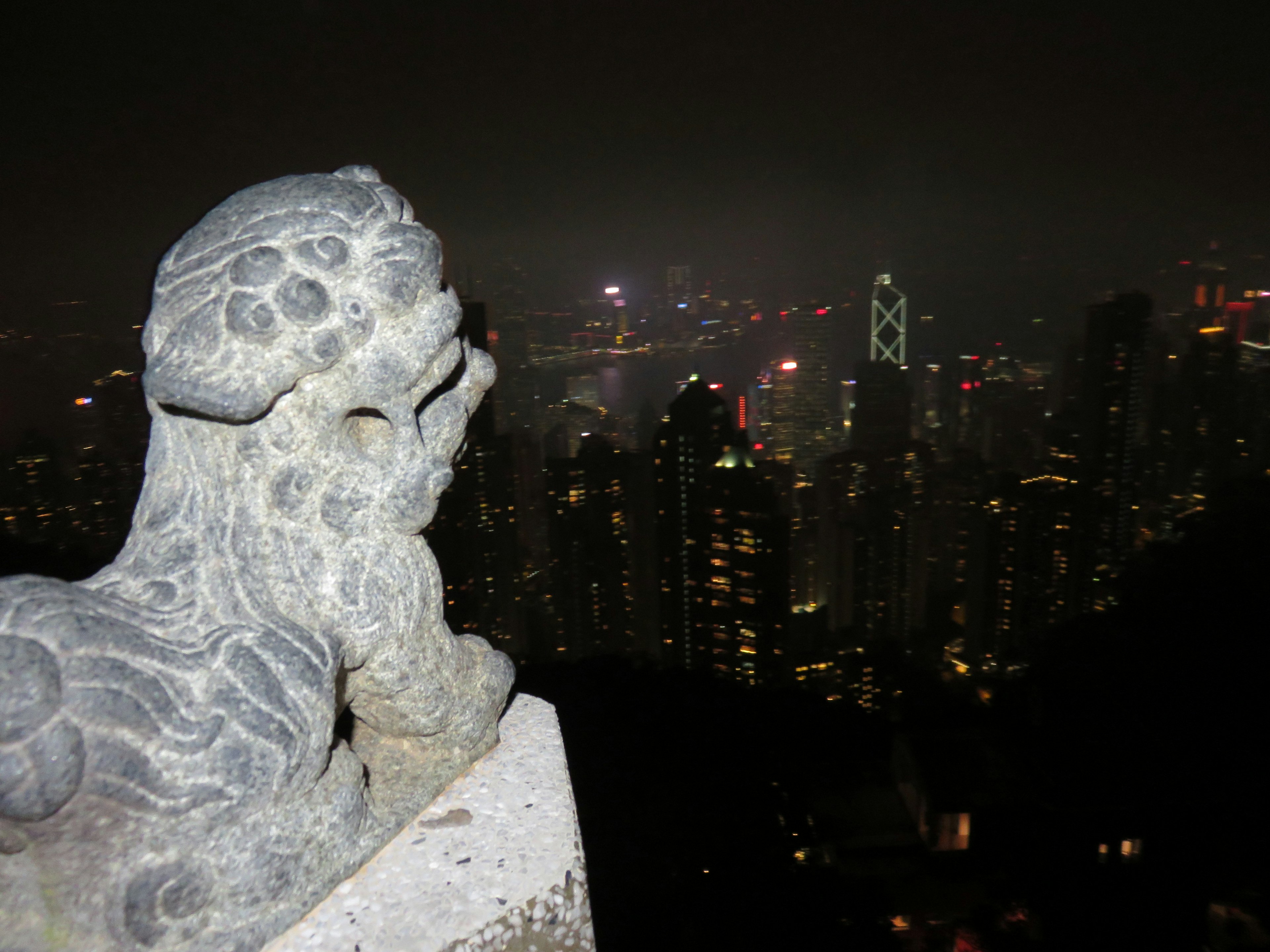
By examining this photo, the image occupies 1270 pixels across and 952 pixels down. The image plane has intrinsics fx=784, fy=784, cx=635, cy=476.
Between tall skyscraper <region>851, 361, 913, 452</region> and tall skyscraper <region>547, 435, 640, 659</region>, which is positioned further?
tall skyscraper <region>851, 361, 913, 452</region>

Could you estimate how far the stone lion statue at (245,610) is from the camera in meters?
1.46

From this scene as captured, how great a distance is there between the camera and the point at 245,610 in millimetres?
1696

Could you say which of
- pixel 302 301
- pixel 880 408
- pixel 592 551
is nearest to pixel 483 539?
pixel 592 551

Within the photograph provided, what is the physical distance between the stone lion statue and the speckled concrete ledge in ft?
0.25

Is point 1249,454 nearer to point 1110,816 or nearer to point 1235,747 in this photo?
point 1235,747

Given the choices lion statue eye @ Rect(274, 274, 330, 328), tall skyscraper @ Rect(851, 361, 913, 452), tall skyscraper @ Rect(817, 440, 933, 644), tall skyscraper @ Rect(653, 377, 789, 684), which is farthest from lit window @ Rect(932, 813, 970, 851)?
tall skyscraper @ Rect(851, 361, 913, 452)

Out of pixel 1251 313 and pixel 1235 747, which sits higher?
pixel 1251 313

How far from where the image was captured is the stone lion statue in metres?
1.46

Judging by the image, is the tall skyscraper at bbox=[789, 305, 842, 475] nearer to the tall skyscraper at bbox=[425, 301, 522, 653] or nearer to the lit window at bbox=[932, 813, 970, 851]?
the tall skyscraper at bbox=[425, 301, 522, 653]

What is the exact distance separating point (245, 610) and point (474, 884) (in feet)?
2.72

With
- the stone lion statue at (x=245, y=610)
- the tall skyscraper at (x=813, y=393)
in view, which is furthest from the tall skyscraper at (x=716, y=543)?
the stone lion statue at (x=245, y=610)

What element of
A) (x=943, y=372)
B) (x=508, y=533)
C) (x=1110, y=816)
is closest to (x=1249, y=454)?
(x=943, y=372)

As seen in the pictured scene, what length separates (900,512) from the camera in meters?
14.2

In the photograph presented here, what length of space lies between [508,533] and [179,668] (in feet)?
31.1
